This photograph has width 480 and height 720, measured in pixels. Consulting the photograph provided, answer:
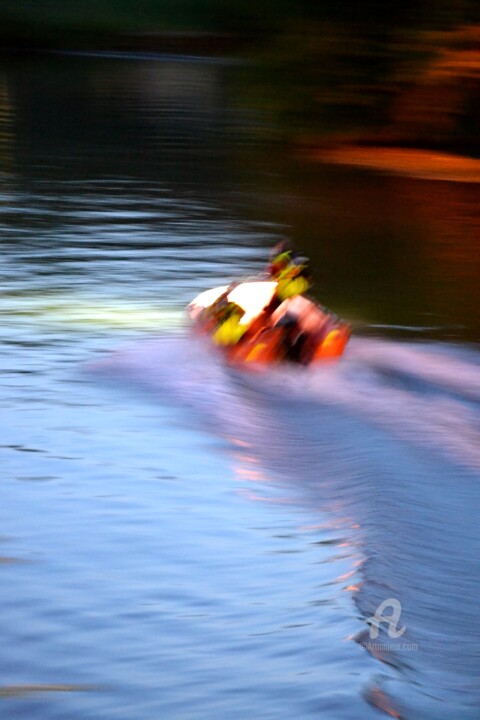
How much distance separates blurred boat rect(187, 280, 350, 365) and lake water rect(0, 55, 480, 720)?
15cm

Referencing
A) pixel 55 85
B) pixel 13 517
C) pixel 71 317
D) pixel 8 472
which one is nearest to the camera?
pixel 13 517

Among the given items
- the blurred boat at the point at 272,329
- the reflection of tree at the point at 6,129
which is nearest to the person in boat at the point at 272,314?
the blurred boat at the point at 272,329

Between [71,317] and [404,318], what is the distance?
2.22 metres

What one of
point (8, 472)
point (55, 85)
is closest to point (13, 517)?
point (8, 472)

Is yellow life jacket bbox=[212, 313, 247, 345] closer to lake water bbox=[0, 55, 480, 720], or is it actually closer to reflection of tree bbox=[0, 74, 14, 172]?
lake water bbox=[0, 55, 480, 720]

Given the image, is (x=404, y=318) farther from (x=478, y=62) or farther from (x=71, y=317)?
(x=478, y=62)

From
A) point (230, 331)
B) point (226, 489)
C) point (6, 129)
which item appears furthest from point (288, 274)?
point (6, 129)

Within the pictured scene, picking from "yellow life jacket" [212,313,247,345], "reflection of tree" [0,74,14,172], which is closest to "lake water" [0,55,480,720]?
"yellow life jacket" [212,313,247,345]

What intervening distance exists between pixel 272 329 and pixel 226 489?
2.31 metres

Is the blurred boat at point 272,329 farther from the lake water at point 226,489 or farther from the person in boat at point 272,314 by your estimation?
the lake water at point 226,489

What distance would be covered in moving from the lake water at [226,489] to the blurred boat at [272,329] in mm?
147

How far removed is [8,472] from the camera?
5430 millimetres

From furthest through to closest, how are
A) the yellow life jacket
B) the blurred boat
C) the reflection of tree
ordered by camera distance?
the reflection of tree
the yellow life jacket
the blurred boat

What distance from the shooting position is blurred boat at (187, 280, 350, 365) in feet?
24.6
